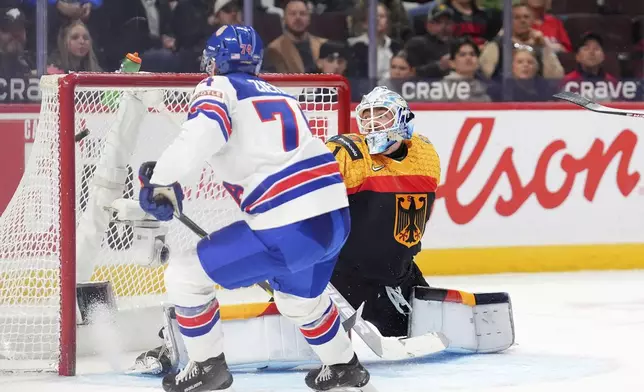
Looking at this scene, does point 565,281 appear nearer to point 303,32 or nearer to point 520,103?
point 520,103

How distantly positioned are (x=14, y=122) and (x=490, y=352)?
7.89 feet

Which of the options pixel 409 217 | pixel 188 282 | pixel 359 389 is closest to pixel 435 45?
pixel 409 217

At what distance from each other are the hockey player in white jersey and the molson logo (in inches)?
119

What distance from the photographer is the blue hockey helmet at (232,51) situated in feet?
11.9

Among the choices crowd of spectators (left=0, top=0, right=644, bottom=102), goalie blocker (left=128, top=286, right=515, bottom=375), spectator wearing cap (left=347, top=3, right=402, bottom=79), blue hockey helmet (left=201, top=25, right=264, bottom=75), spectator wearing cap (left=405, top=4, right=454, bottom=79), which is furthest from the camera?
spectator wearing cap (left=405, top=4, right=454, bottom=79)

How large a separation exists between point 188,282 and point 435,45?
11.6 feet

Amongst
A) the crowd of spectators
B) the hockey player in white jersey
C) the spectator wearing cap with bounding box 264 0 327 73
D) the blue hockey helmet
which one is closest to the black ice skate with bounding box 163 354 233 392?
the hockey player in white jersey

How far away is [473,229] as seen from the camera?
6.65 meters

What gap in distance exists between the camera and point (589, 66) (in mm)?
7027

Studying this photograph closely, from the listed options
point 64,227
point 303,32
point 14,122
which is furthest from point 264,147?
point 303,32

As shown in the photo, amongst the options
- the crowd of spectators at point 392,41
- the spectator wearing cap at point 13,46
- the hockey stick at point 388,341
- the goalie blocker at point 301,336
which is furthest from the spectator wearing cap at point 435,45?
the hockey stick at point 388,341

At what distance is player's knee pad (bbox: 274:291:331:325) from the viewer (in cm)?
362

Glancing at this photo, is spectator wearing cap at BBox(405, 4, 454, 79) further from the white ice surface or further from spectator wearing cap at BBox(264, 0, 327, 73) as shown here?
the white ice surface

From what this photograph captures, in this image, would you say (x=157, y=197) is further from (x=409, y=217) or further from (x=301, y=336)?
(x=409, y=217)
